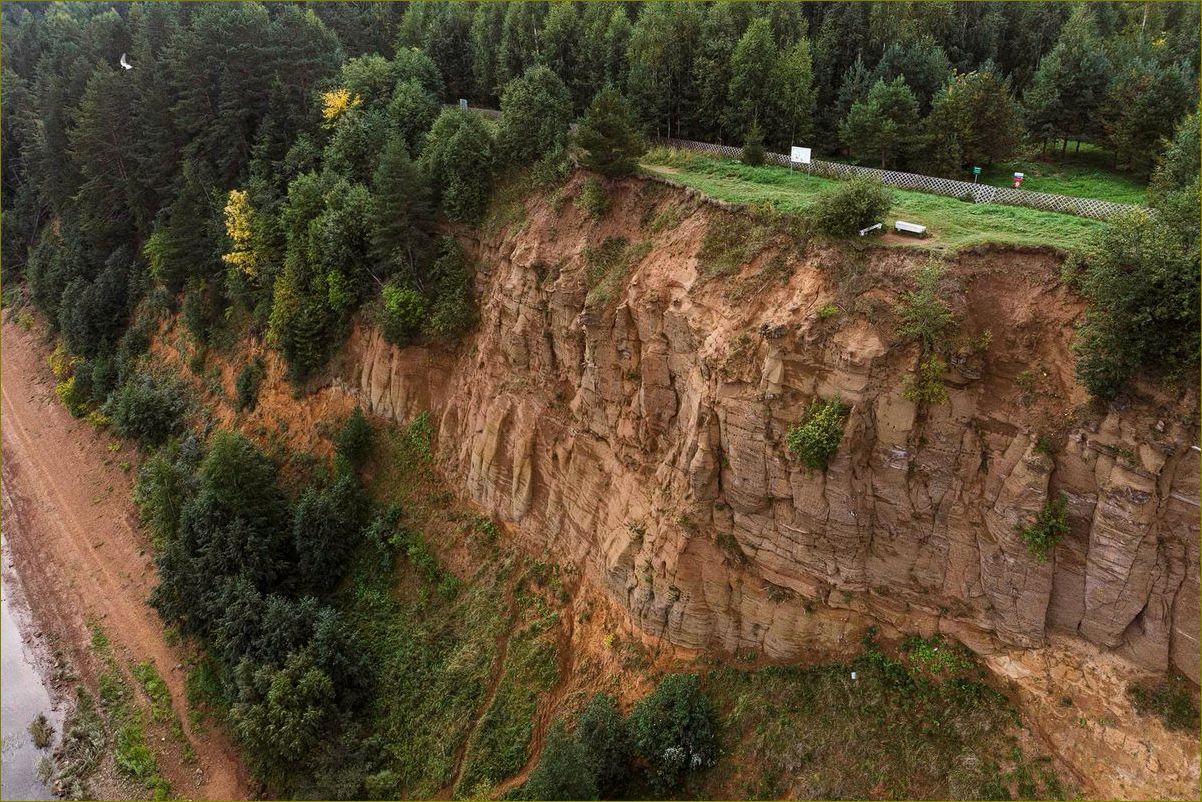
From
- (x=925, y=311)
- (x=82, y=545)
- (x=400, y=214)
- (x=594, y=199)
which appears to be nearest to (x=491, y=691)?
(x=594, y=199)

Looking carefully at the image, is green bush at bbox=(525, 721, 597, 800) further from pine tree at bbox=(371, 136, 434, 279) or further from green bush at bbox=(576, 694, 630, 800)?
pine tree at bbox=(371, 136, 434, 279)

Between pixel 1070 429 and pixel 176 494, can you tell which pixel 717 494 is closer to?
pixel 1070 429

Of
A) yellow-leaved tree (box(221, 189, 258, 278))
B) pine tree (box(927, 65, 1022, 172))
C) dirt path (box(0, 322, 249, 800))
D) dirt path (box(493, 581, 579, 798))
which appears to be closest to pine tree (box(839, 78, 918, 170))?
pine tree (box(927, 65, 1022, 172))

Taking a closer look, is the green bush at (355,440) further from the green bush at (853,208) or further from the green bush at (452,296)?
the green bush at (853,208)

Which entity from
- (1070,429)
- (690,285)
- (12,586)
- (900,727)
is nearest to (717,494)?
(690,285)

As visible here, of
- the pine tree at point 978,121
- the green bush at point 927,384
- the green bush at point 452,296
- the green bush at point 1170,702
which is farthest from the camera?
the green bush at point 452,296

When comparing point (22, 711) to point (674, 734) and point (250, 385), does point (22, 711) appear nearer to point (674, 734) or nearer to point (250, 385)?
point (250, 385)

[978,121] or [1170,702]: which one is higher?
[978,121]

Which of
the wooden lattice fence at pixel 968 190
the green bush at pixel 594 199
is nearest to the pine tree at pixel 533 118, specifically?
the green bush at pixel 594 199
